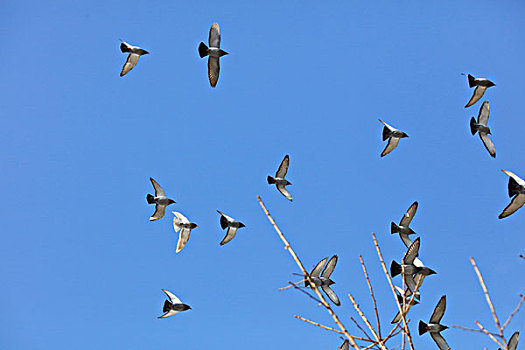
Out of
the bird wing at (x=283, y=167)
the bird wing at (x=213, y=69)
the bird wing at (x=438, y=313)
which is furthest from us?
the bird wing at (x=283, y=167)

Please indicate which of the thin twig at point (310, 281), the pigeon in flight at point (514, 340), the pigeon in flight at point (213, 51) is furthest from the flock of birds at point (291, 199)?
the thin twig at point (310, 281)

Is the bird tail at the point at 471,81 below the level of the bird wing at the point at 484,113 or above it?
above

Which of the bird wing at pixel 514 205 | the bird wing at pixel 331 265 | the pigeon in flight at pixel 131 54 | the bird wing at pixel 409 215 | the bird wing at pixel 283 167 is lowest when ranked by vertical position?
the bird wing at pixel 514 205

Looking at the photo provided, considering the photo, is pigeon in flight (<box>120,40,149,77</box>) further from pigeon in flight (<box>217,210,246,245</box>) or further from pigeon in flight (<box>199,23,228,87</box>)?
pigeon in flight (<box>217,210,246,245</box>)

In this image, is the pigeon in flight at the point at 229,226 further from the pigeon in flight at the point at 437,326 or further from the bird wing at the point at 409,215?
the pigeon in flight at the point at 437,326

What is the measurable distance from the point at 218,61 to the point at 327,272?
16.7 feet

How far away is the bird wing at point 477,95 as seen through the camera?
9.93 metres

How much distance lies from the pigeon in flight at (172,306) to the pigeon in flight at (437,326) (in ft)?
15.6

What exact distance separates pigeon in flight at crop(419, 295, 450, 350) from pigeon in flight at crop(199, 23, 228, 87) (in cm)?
689

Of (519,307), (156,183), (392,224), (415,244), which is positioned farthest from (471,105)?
(519,307)

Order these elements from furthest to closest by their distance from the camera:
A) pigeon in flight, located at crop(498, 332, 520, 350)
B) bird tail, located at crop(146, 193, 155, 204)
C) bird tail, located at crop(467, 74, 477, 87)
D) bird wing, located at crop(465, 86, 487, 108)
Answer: bird tail, located at crop(146, 193, 155, 204) → bird wing, located at crop(465, 86, 487, 108) → bird tail, located at crop(467, 74, 477, 87) → pigeon in flight, located at crop(498, 332, 520, 350)

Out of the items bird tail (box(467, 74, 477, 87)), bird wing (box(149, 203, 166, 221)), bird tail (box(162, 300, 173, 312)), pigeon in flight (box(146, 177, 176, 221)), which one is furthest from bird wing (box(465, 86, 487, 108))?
bird tail (box(162, 300, 173, 312))

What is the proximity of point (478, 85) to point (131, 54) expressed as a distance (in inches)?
290

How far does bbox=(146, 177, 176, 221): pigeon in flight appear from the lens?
1081 centimetres
